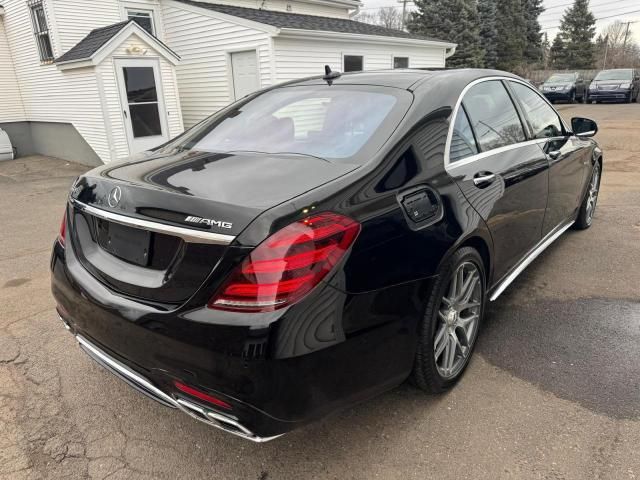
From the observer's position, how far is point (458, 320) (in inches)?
101

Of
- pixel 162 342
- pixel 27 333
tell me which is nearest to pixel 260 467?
pixel 162 342

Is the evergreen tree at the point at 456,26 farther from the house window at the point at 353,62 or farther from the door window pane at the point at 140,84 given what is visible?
the door window pane at the point at 140,84

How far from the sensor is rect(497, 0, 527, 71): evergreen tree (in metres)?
34.2

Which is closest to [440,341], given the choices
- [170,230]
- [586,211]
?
[170,230]

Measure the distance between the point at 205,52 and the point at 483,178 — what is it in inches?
451

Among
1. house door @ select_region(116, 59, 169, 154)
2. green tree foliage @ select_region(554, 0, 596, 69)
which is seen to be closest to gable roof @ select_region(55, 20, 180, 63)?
house door @ select_region(116, 59, 169, 154)

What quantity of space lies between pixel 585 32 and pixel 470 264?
4821 centimetres

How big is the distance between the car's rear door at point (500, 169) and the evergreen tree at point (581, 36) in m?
45.9

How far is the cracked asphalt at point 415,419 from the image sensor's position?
2.11 metres

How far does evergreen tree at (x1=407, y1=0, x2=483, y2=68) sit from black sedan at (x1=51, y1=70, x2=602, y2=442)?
2766 centimetres

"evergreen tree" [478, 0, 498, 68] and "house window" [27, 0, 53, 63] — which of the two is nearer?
"house window" [27, 0, 53, 63]

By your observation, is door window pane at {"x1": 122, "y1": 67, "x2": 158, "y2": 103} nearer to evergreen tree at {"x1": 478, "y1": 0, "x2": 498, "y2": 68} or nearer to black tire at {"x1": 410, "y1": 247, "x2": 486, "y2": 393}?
black tire at {"x1": 410, "y1": 247, "x2": 486, "y2": 393}

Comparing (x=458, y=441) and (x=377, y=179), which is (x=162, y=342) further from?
(x=458, y=441)

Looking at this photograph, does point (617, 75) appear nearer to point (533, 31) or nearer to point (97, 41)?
point (533, 31)
